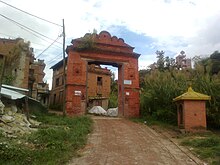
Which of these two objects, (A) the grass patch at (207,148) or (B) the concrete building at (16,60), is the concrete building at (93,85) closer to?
(B) the concrete building at (16,60)

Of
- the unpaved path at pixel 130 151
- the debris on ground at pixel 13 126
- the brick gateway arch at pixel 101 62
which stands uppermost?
the brick gateway arch at pixel 101 62

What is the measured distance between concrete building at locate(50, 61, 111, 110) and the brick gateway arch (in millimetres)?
14565

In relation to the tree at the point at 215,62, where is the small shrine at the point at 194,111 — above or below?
below

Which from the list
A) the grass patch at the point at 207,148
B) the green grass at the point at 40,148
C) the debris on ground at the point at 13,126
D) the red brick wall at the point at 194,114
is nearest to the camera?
the green grass at the point at 40,148

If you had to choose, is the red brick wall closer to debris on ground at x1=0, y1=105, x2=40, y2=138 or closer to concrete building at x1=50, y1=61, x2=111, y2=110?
debris on ground at x1=0, y1=105, x2=40, y2=138

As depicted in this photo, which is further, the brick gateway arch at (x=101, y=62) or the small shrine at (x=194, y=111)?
the brick gateway arch at (x=101, y=62)

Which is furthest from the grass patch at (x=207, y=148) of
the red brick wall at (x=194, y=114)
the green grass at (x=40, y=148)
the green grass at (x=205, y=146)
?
the green grass at (x=40, y=148)

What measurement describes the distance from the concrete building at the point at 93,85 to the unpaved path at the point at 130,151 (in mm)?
25518

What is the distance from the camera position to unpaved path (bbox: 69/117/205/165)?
9.28 meters

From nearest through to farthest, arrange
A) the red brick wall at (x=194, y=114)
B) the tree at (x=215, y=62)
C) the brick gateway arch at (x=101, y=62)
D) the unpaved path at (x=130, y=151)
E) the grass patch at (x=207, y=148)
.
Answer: the unpaved path at (x=130, y=151)
the grass patch at (x=207, y=148)
the red brick wall at (x=194, y=114)
the brick gateway arch at (x=101, y=62)
the tree at (x=215, y=62)

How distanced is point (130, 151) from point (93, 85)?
1311 inches

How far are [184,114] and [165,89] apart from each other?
4452mm

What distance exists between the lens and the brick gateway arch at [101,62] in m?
23.9

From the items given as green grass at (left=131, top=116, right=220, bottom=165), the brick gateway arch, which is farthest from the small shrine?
the brick gateway arch
